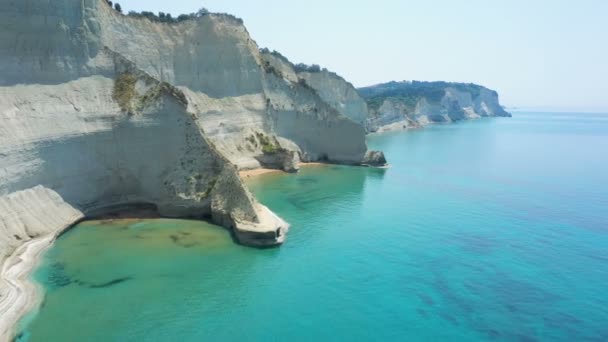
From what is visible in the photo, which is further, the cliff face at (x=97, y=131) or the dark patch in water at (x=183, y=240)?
the dark patch in water at (x=183, y=240)

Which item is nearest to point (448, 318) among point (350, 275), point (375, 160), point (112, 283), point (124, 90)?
point (350, 275)

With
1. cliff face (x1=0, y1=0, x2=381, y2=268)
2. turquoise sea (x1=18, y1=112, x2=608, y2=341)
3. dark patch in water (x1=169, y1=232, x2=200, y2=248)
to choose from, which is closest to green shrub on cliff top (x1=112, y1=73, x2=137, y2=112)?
cliff face (x1=0, y1=0, x2=381, y2=268)

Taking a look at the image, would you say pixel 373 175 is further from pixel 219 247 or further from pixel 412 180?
pixel 219 247

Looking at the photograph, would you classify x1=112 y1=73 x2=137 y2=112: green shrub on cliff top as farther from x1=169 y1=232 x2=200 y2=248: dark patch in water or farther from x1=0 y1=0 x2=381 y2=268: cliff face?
x1=169 y1=232 x2=200 y2=248: dark patch in water

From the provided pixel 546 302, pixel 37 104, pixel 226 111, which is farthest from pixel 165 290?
pixel 226 111

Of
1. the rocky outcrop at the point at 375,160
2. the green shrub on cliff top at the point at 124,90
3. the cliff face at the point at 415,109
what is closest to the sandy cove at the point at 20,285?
the green shrub on cliff top at the point at 124,90

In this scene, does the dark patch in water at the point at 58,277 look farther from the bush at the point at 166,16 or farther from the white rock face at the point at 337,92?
the white rock face at the point at 337,92

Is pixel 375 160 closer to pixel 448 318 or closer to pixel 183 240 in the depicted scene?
pixel 183 240
